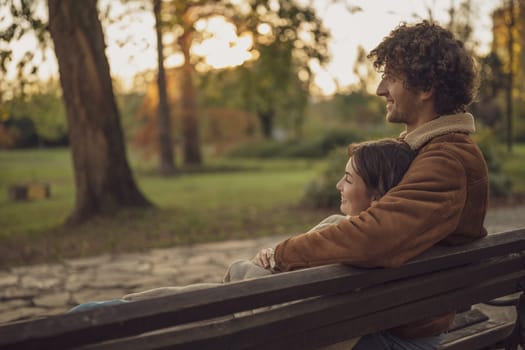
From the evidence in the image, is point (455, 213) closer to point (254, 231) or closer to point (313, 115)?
point (254, 231)

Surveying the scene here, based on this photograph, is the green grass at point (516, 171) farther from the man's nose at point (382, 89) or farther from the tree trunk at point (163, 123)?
the man's nose at point (382, 89)

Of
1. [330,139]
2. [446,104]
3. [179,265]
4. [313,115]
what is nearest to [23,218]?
[179,265]

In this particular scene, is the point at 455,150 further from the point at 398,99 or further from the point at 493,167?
the point at 493,167

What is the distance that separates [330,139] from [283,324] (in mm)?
34901

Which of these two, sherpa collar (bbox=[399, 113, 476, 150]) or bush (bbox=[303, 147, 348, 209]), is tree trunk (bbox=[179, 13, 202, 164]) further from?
sherpa collar (bbox=[399, 113, 476, 150])

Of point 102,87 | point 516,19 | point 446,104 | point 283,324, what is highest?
point 516,19

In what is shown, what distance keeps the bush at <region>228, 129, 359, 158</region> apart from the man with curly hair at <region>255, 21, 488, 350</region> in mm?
33588

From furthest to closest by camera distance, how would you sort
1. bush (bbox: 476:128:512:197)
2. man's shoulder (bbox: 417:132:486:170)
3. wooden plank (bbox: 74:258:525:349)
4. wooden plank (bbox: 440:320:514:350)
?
bush (bbox: 476:128:512:197), wooden plank (bbox: 440:320:514:350), man's shoulder (bbox: 417:132:486:170), wooden plank (bbox: 74:258:525:349)

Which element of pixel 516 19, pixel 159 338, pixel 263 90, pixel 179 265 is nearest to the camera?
pixel 159 338

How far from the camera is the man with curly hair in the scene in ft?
6.83

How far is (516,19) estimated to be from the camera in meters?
22.3

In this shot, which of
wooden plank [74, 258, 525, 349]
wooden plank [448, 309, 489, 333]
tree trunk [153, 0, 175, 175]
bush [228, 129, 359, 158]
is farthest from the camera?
bush [228, 129, 359, 158]

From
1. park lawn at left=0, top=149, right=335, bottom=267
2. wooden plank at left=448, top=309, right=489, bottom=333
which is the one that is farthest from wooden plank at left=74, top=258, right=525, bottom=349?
park lawn at left=0, top=149, right=335, bottom=267

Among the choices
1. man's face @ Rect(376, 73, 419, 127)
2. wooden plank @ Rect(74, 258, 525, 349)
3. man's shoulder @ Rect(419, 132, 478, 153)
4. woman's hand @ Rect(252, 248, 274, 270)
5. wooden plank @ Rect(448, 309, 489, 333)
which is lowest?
wooden plank @ Rect(448, 309, 489, 333)
